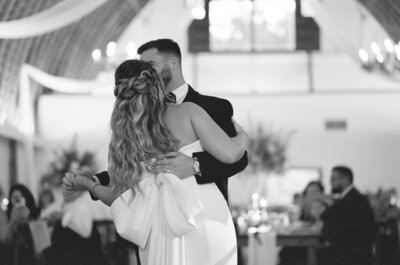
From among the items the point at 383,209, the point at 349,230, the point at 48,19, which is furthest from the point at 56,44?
the point at 349,230

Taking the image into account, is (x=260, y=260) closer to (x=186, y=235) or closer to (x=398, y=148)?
(x=186, y=235)

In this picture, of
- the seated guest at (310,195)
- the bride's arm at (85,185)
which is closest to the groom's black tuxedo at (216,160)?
the bride's arm at (85,185)

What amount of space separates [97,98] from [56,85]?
324cm

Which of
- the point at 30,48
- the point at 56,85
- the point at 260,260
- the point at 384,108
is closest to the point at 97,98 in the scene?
the point at 30,48

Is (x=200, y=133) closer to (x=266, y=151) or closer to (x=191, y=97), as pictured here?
(x=191, y=97)

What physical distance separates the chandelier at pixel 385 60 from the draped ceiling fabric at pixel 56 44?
16.0 ft

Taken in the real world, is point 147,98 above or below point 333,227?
above

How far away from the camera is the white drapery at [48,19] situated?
944 centimetres

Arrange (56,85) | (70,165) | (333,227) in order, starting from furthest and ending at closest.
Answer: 1. (70,165)
2. (56,85)
3. (333,227)

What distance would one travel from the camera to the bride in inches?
119

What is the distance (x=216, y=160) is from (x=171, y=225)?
0.88 feet

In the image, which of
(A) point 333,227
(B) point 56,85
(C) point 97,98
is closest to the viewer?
(A) point 333,227

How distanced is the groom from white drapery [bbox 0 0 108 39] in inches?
239

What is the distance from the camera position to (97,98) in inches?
791
